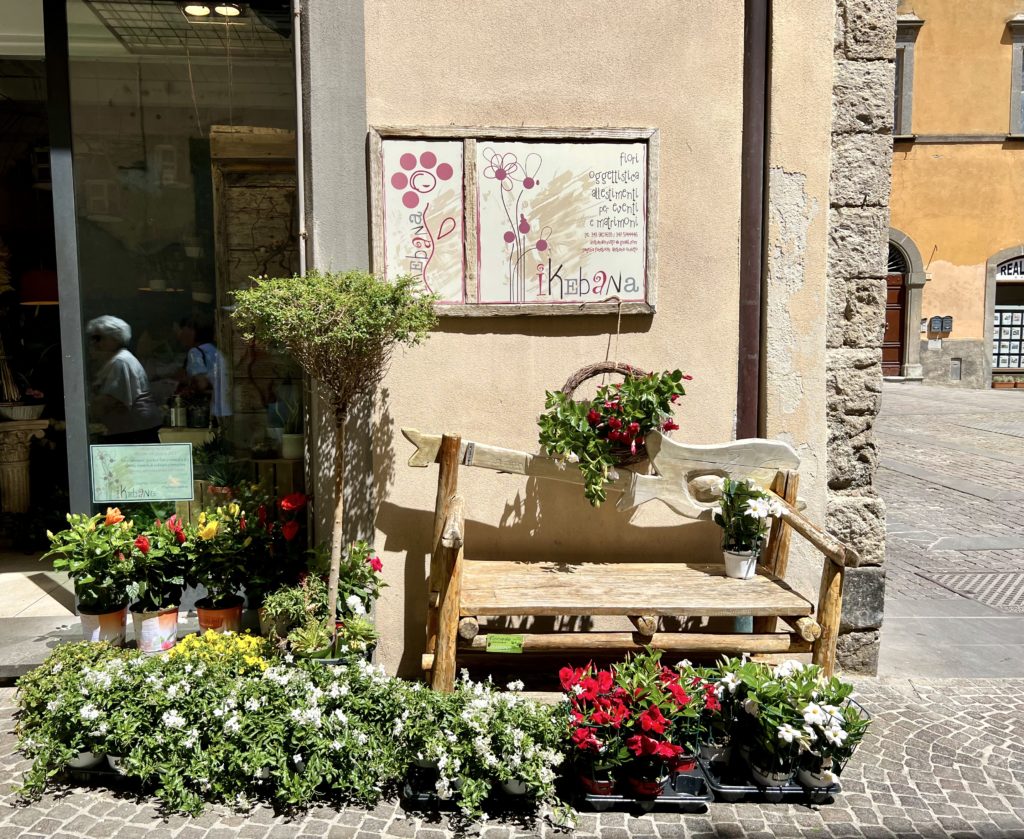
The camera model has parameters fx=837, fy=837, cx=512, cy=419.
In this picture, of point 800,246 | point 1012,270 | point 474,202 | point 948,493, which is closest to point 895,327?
point 1012,270

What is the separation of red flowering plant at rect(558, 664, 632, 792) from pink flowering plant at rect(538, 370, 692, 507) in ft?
3.21

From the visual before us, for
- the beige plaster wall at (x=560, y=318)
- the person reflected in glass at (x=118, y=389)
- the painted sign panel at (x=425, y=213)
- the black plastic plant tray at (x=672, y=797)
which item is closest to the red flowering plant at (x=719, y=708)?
the black plastic plant tray at (x=672, y=797)

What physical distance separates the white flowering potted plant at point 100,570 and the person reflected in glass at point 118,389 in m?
0.98

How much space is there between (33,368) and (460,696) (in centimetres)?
515

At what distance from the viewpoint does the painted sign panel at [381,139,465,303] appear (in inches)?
166

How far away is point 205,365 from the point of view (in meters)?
5.14

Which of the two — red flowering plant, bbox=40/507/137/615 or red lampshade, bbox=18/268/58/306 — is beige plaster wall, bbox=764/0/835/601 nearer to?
red flowering plant, bbox=40/507/137/615

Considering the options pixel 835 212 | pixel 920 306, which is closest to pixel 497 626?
pixel 835 212

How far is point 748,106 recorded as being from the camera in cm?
432

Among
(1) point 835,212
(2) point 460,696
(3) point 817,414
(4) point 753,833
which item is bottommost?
(4) point 753,833

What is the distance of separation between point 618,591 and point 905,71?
20.5m

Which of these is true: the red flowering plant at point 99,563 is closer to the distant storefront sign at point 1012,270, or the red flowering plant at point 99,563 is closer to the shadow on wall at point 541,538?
the shadow on wall at point 541,538

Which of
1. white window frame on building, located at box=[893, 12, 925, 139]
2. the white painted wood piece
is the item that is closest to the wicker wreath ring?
the white painted wood piece

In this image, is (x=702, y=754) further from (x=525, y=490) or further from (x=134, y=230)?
(x=134, y=230)
